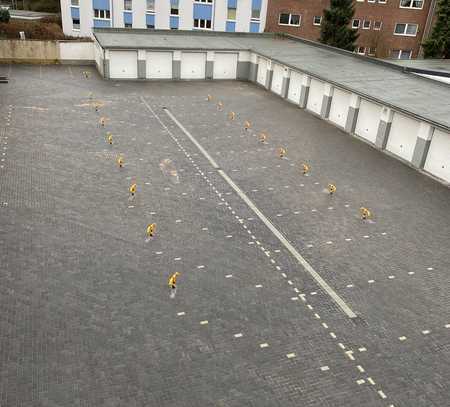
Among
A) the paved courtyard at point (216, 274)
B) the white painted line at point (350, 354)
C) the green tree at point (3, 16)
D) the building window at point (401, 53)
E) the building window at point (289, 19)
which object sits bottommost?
the white painted line at point (350, 354)

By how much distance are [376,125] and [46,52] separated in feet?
108

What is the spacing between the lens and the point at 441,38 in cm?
4794

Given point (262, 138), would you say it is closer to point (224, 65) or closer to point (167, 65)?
point (167, 65)

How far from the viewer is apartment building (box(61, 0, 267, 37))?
53.8 m

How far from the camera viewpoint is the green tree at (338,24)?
4953 cm

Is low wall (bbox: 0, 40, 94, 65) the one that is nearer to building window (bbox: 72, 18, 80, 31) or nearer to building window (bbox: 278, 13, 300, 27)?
building window (bbox: 72, 18, 80, 31)

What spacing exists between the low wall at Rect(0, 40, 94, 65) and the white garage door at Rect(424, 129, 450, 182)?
34562 millimetres

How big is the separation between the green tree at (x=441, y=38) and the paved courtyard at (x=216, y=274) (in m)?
28.5

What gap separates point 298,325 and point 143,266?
551 centimetres

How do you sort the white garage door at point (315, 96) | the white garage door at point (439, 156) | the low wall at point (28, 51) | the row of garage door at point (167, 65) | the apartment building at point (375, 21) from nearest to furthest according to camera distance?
the white garage door at point (439, 156)
the white garage door at point (315, 96)
the row of garage door at point (167, 65)
the low wall at point (28, 51)
the apartment building at point (375, 21)

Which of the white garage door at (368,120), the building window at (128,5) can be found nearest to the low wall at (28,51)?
the building window at (128,5)

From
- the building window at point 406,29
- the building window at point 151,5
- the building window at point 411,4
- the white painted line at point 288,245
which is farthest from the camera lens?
the building window at point 406,29

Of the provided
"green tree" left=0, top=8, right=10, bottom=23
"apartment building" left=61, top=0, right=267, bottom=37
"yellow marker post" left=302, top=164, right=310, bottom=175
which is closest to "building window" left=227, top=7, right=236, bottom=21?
"apartment building" left=61, top=0, right=267, bottom=37

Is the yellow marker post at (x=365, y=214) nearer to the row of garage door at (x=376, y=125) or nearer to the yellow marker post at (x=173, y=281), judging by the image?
the row of garage door at (x=376, y=125)
